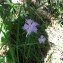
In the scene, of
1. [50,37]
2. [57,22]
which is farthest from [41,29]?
[57,22]

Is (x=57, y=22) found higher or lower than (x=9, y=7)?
lower

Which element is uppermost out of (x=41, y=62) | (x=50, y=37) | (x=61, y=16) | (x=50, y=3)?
(x=50, y=3)

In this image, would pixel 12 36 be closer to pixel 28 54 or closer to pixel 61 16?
pixel 28 54

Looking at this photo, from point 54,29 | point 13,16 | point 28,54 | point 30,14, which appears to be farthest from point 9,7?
point 28,54

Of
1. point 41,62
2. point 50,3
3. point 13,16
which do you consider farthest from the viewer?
point 50,3

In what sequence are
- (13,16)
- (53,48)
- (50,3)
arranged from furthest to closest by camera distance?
(50,3) < (13,16) < (53,48)

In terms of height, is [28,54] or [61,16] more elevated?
[61,16]

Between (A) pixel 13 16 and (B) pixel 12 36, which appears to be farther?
(A) pixel 13 16

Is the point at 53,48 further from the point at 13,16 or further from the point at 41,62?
the point at 13,16

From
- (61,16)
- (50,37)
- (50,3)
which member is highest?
(50,3)
